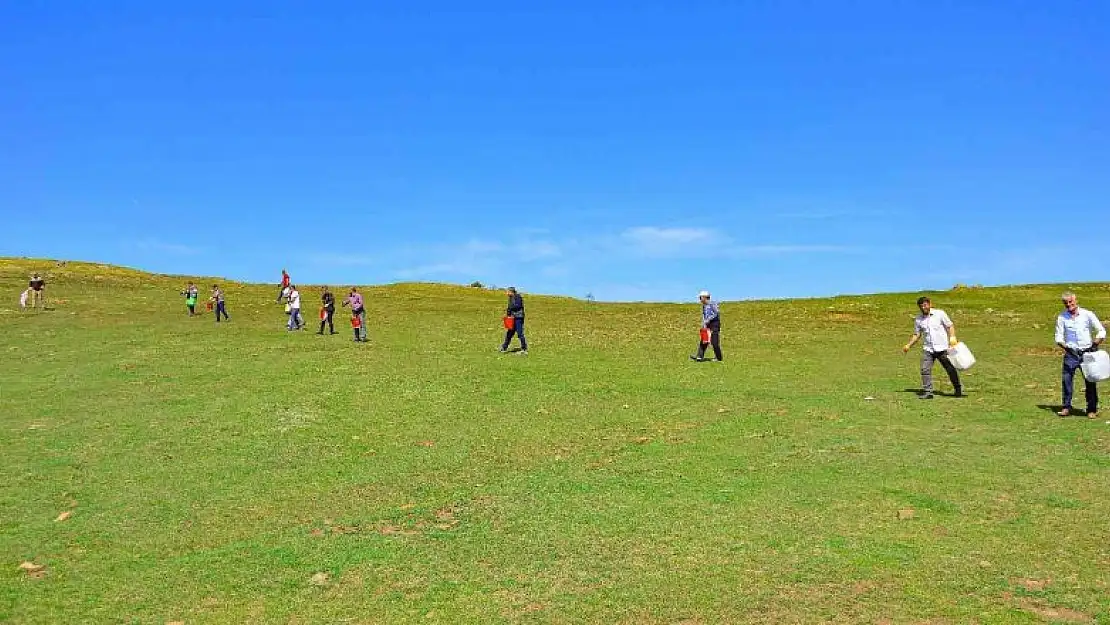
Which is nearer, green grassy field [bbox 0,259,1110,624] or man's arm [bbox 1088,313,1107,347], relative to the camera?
green grassy field [bbox 0,259,1110,624]

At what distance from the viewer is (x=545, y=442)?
18.9 m

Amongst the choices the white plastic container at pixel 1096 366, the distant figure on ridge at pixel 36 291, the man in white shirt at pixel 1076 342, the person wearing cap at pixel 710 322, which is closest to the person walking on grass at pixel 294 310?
the distant figure on ridge at pixel 36 291

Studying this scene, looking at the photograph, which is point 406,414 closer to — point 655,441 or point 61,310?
point 655,441

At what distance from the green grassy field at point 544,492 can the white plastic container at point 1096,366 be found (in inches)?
41.9

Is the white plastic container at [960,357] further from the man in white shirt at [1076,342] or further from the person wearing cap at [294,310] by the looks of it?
the person wearing cap at [294,310]

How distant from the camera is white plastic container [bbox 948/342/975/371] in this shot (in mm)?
22094

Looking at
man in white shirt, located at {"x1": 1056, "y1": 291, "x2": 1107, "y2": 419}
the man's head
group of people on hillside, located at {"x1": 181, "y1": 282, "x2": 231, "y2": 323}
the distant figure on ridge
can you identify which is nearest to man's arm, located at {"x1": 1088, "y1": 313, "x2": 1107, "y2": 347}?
man in white shirt, located at {"x1": 1056, "y1": 291, "x2": 1107, "y2": 419}

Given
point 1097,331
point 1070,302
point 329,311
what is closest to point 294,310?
point 329,311

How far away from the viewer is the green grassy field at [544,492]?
10766 mm

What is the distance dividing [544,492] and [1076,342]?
1264 cm

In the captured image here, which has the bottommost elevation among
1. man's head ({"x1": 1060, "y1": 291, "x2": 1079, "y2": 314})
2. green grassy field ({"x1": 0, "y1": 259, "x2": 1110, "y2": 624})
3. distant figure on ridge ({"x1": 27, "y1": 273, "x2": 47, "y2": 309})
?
green grassy field ({"x1": 0, "y1": 259, "x2": 1110, "y2": 624})

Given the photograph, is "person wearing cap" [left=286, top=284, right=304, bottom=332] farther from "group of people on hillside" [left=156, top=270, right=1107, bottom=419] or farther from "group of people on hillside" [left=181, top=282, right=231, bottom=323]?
"group of people on hillside" [left=156, top=270, right=1107, bottom=419]

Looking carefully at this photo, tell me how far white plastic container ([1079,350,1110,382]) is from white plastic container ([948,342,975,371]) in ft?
10.5

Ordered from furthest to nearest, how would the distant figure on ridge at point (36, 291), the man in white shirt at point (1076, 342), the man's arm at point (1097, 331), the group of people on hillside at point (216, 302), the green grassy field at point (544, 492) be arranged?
the distant figure on ridge at point (36, 291), the group of people on hillside at point (216, 302), the man in white shirt at point (1076, 342), the man's arm at point (1097, 331), the green grassy field at point (544, 492)
